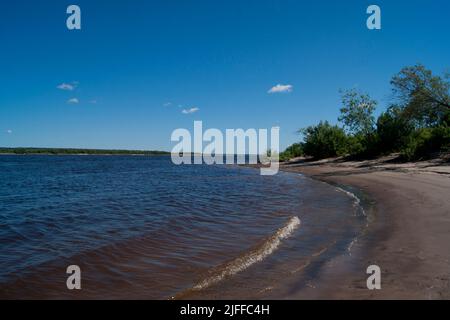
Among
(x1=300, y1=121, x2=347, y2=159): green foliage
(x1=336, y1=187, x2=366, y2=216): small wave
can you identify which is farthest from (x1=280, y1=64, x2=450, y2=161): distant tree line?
(x1=336, y1=187, x2=366, y2=216): small wave

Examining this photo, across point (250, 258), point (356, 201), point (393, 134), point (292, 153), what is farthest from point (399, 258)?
point (292, 153)

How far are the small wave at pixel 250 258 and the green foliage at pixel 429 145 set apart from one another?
24.2 m

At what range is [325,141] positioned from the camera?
50.9m

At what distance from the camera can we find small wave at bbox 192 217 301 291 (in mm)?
6254

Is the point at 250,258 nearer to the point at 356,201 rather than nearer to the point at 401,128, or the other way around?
the point at 356,201

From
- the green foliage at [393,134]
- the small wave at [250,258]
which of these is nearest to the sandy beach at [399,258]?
the small wave at [250,258]

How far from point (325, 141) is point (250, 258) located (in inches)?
1813

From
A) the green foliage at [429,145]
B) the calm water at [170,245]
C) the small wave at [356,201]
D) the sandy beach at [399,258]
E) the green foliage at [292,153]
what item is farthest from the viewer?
the green foliage at [292,153]

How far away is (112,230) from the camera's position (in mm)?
10539

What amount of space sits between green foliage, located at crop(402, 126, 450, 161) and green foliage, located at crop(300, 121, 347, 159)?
61.6ft

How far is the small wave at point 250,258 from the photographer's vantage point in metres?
6.25

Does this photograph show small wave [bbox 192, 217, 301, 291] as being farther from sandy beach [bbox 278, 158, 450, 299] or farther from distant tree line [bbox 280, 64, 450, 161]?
distant tree line [bbox 280, 64, 450, 161]

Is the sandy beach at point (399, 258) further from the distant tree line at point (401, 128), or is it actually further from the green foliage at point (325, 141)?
the green foliage at point (325, 141)
